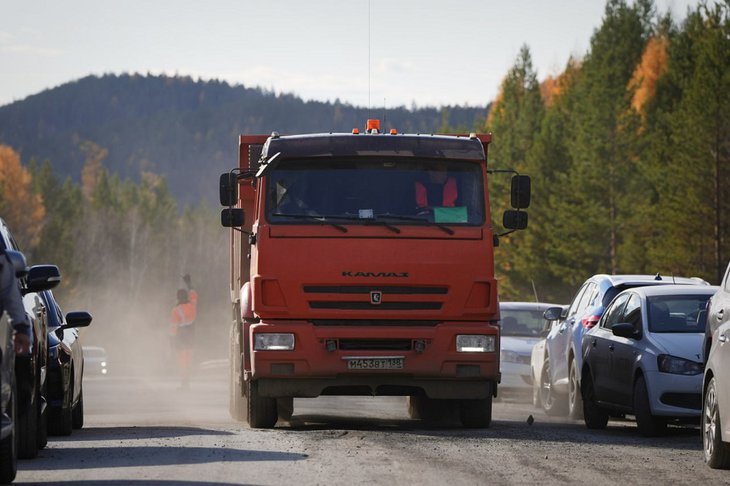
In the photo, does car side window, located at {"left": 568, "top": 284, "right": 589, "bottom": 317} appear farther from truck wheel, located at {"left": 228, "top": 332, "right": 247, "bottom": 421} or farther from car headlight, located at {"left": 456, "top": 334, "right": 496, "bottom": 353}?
car headlight, located at {"left": 456, "top": 334, "right": 496, "bottom": 353}

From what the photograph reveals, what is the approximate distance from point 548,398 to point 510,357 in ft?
15.5

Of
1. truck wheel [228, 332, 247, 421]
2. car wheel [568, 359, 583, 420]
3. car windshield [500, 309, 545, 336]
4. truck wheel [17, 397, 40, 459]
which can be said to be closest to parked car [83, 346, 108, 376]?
car windshield [500, 309, 545, 336]

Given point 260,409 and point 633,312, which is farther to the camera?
point 633,312

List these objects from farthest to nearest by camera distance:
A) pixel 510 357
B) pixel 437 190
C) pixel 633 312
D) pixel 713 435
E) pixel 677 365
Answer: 1. pixel 510 357
2. pixel 633 312
3. pixel 677 365
4. pixel 437 190
5. pixel 713 435

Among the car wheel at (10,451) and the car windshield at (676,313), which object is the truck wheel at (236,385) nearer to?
the car windshield at (676,313)

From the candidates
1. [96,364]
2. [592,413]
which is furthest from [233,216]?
[96,364]

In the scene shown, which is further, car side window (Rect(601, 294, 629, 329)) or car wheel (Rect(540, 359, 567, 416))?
car wheel (Rect(540, 359, 567, 416))

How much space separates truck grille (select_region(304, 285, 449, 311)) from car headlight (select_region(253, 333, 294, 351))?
1.31 feet

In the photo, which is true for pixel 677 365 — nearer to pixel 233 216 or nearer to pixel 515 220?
pixel 515 220

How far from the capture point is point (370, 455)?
1248 cm

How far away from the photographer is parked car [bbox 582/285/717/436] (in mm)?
16000

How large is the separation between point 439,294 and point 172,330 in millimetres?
21246

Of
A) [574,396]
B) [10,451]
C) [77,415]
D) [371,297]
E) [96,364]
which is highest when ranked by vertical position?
[371,297]

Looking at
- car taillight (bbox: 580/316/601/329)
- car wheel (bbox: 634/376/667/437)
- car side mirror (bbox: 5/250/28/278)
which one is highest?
car side mirror (bbox: 5/250/28/278)
